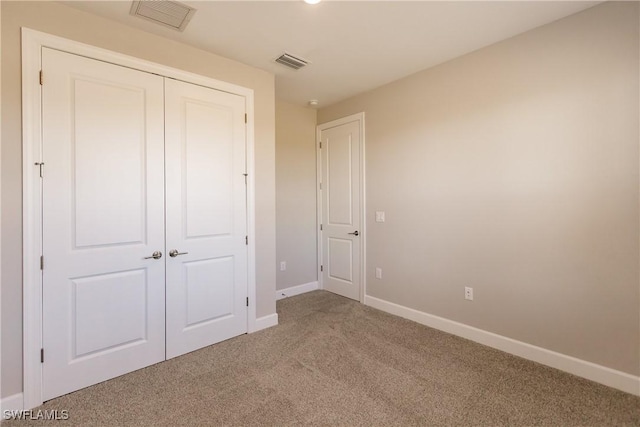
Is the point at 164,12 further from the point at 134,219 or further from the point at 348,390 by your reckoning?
the point at 348,390

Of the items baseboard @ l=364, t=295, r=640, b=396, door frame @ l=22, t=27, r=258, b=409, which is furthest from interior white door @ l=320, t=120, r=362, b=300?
door frame @ l=22, t=27, r=258, b=409

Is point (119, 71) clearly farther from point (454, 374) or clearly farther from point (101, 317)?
point (454, 374)

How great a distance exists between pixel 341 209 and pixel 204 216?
1.95 metres

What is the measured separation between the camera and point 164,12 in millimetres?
2068

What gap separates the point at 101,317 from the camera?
2.13 m

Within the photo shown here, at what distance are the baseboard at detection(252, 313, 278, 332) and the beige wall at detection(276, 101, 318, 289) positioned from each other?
91 cm

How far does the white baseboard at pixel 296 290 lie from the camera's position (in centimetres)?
398

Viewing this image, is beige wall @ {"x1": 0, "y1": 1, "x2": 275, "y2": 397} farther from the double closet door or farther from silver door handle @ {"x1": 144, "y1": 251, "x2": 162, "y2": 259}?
silver door handle @ {"x1": 144, "y1": 251, "x2": 162, "y2": 259}

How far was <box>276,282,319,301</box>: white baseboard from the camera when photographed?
3977mm

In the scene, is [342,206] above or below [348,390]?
above

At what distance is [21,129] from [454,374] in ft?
11.2

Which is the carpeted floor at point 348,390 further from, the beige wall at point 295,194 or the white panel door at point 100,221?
the beige wall at point 295,194

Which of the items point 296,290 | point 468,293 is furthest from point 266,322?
point 468,293

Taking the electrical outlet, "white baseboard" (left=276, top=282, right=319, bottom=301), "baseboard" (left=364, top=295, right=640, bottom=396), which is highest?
the electrical outlet
